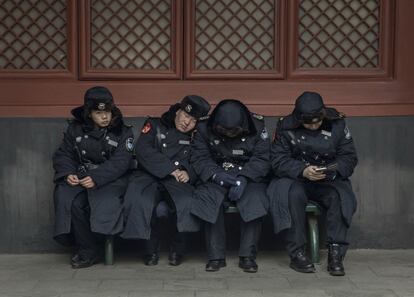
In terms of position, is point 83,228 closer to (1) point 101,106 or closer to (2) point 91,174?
(2) point 91,174

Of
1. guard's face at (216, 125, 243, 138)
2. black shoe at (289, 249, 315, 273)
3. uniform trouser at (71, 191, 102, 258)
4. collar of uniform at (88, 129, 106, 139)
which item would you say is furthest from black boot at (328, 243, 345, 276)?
collar of uniform at (88, 129, 106, 139)

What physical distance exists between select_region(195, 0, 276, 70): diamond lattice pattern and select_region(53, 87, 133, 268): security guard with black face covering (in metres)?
1.09

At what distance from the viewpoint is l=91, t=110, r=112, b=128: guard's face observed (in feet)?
22.9

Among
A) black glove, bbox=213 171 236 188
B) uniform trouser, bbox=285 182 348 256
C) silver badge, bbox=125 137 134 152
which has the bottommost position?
uniform trouser, bbox=285 182 348 256

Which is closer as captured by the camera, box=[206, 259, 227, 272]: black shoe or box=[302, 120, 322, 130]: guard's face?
box=[206, 259, 227, 272]: black shoe

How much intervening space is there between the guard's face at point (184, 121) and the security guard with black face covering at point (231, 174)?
0.26ft

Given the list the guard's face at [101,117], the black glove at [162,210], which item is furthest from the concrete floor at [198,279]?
the guard's face at [101,117]

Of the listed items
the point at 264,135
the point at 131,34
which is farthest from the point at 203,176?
the point at 131,34

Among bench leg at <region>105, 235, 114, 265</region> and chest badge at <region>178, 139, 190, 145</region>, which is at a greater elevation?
chest badge at <region>178, 139, 190, 145</region>

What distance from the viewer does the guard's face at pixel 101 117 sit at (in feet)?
22.9

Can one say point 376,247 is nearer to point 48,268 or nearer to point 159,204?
point 159,204

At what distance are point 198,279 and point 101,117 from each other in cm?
156

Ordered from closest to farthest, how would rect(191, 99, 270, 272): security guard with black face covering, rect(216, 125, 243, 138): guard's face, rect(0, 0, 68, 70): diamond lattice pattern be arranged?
rect(191, 99, 270, 272): security guard with black face covering
rect(216, 125, 243, 138): guard's face
rect(0, 0, 68, 70): diamond lattice pattern

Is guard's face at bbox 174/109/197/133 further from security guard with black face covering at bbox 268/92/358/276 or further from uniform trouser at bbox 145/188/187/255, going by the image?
security guard with black face covering at bbox 268/92/358/276
